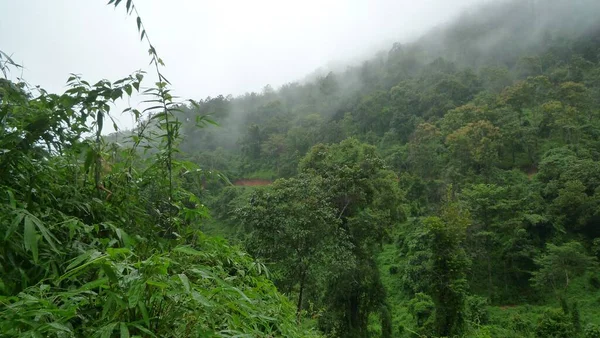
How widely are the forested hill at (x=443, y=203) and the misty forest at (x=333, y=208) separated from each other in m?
0.07

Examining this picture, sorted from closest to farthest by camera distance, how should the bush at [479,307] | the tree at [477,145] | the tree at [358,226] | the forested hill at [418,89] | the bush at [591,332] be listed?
the bush at [591,332] → the tree at [358,226] → the bush at [479,307] → the tree at [477,145] → the forested hill at [418,89]

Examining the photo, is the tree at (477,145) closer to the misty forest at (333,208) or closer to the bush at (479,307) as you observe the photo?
the misty forest at (333,208)

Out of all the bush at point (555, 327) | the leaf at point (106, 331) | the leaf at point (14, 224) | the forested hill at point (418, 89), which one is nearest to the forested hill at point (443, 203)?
the bush at point (555, 327)

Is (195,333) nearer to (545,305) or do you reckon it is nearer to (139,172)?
(139,172)

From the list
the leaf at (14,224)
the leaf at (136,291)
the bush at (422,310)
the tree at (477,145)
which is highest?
the leaf at (14,224)

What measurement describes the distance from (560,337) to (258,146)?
1009 inches

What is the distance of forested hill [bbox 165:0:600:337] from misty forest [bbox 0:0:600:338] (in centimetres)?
7

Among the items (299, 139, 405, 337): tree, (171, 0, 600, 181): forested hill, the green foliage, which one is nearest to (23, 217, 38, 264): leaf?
the green foliage

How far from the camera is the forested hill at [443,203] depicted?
26.3 feet

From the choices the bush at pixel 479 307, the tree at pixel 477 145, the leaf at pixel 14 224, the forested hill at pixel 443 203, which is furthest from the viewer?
the tree at pixel 477 145

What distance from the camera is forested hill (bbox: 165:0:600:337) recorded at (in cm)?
803

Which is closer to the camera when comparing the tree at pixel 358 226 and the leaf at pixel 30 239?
the leaf at pixel 30 239

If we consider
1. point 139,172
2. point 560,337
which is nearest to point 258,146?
point 560,337

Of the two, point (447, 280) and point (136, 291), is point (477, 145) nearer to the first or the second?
point (447, 280)
